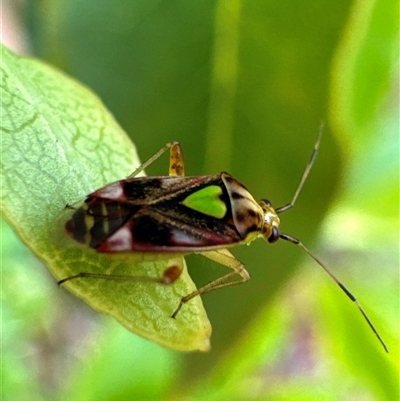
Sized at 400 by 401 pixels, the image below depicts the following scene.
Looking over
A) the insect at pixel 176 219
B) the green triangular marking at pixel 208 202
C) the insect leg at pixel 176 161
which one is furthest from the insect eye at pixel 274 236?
the insect leg at pixel 176 161

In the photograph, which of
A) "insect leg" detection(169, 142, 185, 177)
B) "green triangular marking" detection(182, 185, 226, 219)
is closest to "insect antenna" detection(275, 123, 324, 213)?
"green triangular marking" detection(182, 185, 226, 219)

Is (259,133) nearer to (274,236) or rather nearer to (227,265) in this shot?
(274,236)

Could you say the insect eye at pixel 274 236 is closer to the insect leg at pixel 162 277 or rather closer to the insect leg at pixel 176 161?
the insect leg at pixel 176 161

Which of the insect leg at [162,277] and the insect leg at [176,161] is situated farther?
the insect leg at [176,161]

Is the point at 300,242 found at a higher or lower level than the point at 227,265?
higher

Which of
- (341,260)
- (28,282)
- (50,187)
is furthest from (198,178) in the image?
(28,282)

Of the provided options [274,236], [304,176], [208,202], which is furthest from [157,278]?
[274,236]
